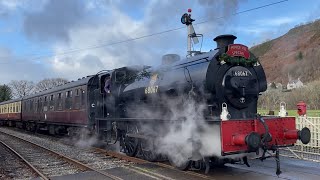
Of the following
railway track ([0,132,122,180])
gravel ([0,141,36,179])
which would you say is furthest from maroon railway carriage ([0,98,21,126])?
railway track ([0,132,122,180])

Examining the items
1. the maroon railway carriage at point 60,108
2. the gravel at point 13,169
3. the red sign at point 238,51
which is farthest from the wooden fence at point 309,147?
the maroon railway carriage at point 60,108

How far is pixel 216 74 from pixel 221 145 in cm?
173

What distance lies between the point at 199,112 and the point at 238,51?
1.72m

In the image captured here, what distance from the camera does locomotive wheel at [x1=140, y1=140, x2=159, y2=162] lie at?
10586 mm

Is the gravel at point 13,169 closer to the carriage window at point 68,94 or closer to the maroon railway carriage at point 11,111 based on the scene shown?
the carriage window at point 68,94

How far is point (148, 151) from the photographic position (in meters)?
10.9

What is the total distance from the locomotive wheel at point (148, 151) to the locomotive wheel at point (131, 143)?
0.43 m

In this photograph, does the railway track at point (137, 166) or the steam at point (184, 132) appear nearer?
the steam at point (184, 132)

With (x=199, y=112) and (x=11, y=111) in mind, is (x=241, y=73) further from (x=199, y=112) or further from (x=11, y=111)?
(x=11, y=111)

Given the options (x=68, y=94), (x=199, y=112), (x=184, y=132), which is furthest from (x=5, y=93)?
(x=199, y=112)

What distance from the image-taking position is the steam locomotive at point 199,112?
783 cm

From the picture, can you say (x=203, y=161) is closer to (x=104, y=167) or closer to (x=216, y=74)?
(x=216, y=74)

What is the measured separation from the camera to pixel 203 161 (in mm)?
8594

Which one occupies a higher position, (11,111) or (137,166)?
(11,111)
